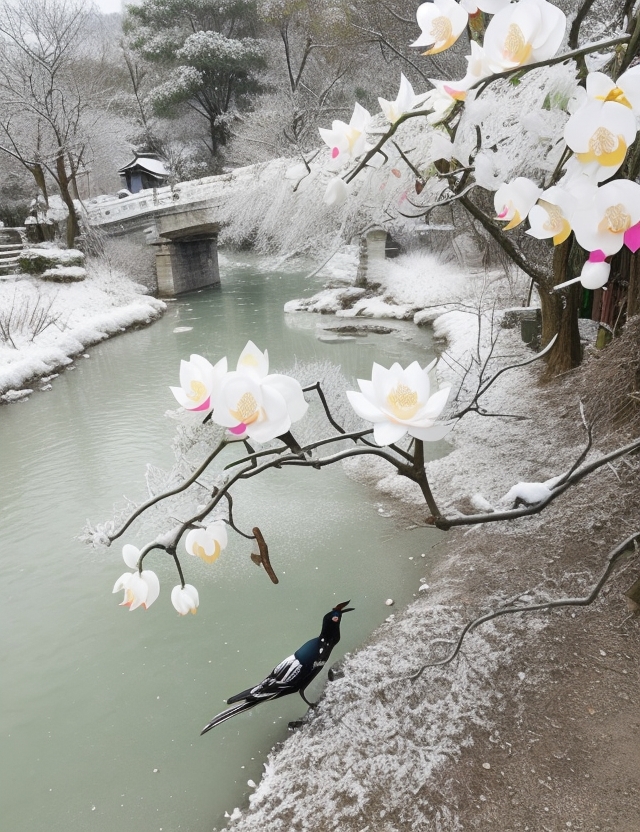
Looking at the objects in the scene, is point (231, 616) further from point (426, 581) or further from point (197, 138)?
point (197, 138)

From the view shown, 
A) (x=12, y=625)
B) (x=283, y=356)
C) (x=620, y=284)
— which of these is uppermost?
(x=620, y=284)

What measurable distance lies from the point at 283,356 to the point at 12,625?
6.61 m

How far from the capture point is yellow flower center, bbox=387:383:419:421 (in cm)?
79

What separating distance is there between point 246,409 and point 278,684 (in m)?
2.19

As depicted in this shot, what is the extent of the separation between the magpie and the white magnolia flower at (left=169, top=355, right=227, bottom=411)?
205 centimetres

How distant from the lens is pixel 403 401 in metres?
0.80

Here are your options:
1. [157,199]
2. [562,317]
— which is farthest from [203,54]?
[562,317]

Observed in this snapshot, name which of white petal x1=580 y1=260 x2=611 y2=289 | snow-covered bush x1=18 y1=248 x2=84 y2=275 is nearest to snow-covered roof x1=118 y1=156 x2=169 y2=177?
snow-covered bush x1=18 y1=248 x2=84 y2=275

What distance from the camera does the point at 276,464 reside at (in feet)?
3.48

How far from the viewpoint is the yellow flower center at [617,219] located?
0.62 m

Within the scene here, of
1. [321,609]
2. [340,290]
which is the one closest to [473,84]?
[321,609]

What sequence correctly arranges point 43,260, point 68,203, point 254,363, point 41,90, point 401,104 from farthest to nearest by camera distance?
1. point 68,203
2. point 41,90
3. point 43,260
4. point 401,104
5. point 254,363

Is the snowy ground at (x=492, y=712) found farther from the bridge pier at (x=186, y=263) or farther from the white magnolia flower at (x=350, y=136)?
the bridge pier at (x=186, y=263)

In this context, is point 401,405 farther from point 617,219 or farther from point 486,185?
point 486,185
